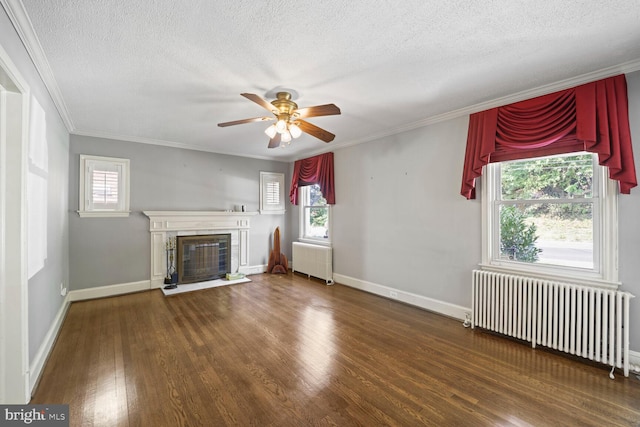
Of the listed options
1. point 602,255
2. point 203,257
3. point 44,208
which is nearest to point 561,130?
point 602,255

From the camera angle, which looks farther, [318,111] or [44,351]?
[318,111]

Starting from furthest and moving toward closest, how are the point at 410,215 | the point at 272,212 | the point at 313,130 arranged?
the point at 272,212, the point at 410,215, the point at 313,130

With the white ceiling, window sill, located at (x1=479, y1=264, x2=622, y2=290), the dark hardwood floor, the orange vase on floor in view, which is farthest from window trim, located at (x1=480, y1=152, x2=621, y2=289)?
the orange vase on floor

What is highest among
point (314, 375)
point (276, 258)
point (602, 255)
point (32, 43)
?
point (32, 43)

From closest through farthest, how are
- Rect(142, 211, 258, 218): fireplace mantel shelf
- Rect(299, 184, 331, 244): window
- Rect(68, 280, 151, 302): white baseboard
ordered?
Rect(68, 280, 151, 302): white baseboard → Rect(142, 211, 258, 218): fireplace mantel shelf → Rect(299, 184, 331, 244): window

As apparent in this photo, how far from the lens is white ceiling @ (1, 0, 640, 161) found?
67.7 inches

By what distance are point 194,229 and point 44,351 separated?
9.43 feet

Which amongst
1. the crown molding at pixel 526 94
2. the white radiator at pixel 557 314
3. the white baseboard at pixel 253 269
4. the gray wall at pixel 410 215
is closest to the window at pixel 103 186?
the white baseboard at pixel 253 269

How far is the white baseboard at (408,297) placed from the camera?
11.4 feet

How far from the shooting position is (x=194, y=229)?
520 cm

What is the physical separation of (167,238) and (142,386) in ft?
10.7

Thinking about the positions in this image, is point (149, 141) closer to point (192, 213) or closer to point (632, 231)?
point (192, 213)

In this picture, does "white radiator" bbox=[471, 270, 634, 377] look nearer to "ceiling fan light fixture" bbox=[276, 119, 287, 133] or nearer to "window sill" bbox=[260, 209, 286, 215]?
"ceiling fan light fixture" bbox=[276, 119, 287, 133]

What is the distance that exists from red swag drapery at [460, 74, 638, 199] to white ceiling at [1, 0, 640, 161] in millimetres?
170
